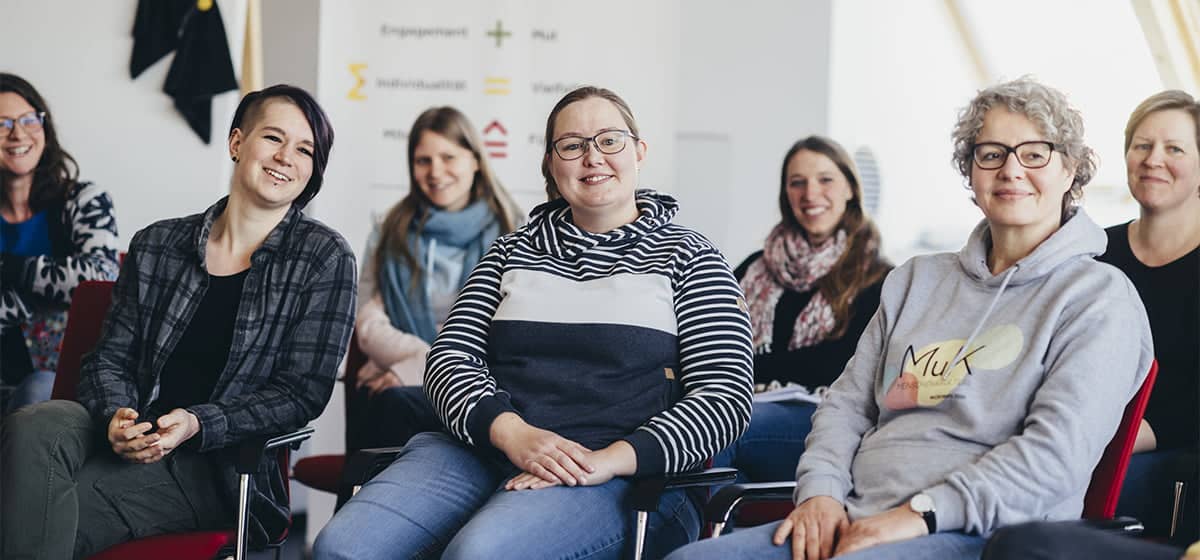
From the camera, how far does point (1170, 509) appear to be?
90.3 inches

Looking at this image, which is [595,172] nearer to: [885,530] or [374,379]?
[885,530]

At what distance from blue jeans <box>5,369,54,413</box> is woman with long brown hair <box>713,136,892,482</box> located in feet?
6.32

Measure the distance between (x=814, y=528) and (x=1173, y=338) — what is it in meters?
1.11

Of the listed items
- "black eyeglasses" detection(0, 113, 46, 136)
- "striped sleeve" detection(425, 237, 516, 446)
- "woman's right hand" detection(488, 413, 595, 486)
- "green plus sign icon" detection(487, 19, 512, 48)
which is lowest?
"woman's right hand" detection(488, 413, 595, 486)

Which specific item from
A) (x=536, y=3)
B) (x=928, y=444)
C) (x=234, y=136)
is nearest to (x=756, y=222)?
(x=536, y=3)

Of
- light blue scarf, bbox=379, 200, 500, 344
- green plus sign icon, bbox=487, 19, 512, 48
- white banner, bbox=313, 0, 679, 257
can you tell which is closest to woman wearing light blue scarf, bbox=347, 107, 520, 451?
light blue scarf, bbox=379, 200, 500, 344

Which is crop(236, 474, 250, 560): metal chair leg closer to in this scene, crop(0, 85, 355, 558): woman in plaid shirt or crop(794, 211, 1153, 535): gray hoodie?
crop(0, 85, 355, 558): woman in plaid shirt

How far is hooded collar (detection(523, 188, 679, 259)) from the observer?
232 cm

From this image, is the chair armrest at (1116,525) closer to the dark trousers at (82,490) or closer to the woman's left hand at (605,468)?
the woman's left hand at (605,468)

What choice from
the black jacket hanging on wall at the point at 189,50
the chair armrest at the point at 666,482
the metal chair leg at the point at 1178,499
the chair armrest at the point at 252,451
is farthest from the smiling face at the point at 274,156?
the metal chair leg at the point at 1178,499

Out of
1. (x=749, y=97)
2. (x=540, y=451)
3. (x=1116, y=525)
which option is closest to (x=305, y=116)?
(x=540, y=451)

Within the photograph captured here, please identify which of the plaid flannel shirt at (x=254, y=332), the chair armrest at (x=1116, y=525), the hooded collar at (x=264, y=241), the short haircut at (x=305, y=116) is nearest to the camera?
the chair armrest at (x=1116, y=525)

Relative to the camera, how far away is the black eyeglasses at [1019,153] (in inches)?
78.3

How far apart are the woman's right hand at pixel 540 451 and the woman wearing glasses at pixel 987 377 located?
0.84 feet
